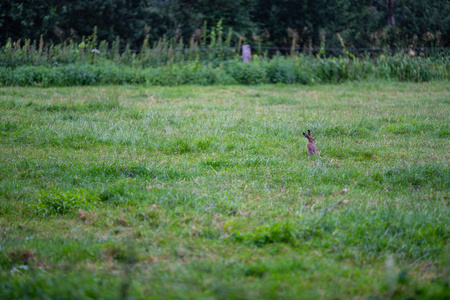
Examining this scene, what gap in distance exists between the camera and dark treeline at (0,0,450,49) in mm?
19406

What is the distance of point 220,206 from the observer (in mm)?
3938

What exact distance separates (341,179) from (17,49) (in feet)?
38.8

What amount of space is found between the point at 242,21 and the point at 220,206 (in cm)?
2533

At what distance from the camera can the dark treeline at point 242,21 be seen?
19406mm

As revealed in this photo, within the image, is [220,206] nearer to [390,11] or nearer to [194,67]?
[194,67]

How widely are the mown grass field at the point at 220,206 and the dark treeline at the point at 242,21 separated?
10.5m

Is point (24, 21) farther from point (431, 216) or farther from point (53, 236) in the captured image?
point (431, 216)

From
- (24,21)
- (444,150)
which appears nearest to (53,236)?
(444,150)

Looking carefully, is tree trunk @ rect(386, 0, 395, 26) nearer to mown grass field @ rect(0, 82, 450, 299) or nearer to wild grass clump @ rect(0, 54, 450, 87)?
wild grass clump @ rect(0, 54, 450, 87)

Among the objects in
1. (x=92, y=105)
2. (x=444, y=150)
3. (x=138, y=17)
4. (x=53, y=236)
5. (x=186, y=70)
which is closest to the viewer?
(x=53, y=236)

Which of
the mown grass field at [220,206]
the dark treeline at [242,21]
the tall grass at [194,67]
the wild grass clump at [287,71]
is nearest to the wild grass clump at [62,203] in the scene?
the mown grass field at [220,206]

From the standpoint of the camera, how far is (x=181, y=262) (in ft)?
9.65

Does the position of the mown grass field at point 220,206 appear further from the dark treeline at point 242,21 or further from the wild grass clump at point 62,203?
the dark treeline at point 242,21

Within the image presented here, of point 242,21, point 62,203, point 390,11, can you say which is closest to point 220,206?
point 62,203
